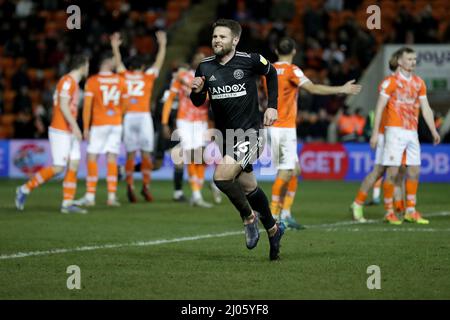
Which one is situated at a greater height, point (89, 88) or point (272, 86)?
point (272, 86)

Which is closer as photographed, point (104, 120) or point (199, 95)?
point (199, 95)

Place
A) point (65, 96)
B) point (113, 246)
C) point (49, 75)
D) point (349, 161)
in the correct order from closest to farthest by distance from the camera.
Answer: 1. point (113, 246)
2. point (65, 96)
3. point (349, 161)
4. point (49, 75)

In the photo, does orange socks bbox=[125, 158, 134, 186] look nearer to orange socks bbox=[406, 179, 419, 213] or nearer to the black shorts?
orange socks bbox=[406, 179, 419, 213]

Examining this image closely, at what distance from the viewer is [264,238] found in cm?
1056

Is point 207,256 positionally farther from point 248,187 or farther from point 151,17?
point 151,17

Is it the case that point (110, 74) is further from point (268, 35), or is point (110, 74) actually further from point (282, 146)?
point (268, 35)

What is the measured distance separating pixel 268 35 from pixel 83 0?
5985mm

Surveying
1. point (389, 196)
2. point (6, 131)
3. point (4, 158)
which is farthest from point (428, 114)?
point (6, 131)

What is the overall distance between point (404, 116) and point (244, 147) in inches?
158

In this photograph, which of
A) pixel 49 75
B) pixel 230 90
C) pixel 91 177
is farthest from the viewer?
pixel 49 75

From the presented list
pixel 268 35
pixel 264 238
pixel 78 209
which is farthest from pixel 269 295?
pixel 268 35

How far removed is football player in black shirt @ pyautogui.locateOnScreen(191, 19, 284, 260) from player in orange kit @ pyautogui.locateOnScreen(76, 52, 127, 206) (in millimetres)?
6247

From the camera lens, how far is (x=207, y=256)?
9.04 meters

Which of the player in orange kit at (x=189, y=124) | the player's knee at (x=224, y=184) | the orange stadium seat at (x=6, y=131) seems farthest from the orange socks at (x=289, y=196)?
the orange stadium seat at (x=6, y=131)
